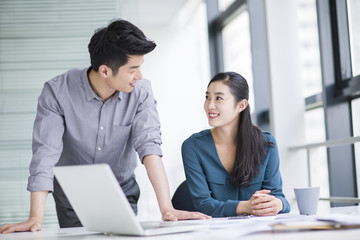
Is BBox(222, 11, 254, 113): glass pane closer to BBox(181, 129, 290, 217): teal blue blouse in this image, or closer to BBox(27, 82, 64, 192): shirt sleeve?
BBox(181, 129, 290, 217): teal blue blouse

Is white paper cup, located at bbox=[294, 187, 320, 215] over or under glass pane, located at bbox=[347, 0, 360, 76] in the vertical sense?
under

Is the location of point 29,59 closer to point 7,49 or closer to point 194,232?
point 7,49

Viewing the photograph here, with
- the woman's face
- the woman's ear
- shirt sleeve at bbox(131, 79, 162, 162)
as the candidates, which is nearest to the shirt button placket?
shirt sleeve at bbox(131, 79, 162, 162)

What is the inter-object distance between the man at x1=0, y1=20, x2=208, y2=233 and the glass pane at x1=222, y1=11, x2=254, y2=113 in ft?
8.18

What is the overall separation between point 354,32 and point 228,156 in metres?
1.17

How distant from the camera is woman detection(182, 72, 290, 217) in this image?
189 cm

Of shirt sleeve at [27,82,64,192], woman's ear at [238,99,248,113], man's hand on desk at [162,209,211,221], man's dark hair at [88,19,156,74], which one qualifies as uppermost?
man's dark hair at [88,19,156,74]

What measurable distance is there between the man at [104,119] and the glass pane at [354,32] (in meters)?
1.32

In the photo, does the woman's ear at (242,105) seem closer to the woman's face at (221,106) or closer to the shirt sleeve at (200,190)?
the woman's face at (221,106)

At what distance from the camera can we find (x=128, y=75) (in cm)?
168

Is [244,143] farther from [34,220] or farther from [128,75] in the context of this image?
[34,220]

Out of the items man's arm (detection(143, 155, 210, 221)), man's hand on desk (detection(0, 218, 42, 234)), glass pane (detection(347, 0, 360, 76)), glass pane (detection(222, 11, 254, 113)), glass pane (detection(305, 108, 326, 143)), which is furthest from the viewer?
glass pane (detection(222, 11, 254, 113))

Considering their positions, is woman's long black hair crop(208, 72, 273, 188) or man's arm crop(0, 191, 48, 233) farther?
woman's long black hair crop(208, 72, 273, 188)

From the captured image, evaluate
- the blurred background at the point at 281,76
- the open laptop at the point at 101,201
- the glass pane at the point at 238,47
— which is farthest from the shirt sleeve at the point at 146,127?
the glass pane at the point at 238,47
